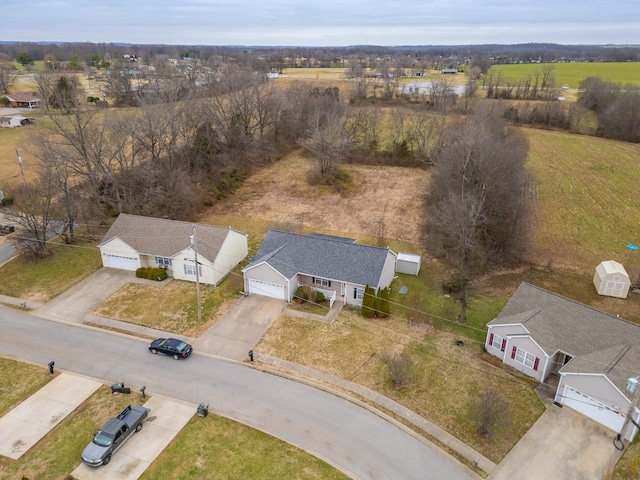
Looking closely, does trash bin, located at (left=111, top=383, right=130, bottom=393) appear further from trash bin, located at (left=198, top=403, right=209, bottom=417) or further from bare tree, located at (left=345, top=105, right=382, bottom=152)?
bare tree, located at (left=345, top=105, right=382, bottom=152)

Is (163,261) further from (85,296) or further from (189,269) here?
(85,296)

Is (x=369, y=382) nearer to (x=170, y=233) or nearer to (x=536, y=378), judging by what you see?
(x=536, y=378)

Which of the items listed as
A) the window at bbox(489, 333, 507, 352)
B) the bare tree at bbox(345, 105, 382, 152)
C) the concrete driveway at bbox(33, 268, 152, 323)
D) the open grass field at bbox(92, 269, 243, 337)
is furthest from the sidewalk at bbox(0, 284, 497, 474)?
the bare tree at bbox(345, 105, 382, 152)

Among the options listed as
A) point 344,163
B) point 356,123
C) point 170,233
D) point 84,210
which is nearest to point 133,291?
point 170,233

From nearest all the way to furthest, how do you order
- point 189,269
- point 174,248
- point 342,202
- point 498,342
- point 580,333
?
point 580,333
point 498,342
point 189,269
point 174,248
point 342,202

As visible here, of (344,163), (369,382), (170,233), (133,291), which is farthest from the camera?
(344,163)

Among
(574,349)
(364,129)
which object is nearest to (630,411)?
(574,349)

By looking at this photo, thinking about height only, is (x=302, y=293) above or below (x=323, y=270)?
below
